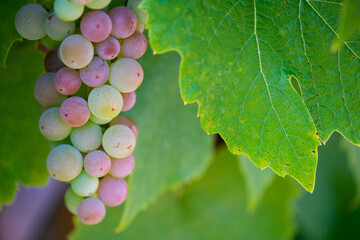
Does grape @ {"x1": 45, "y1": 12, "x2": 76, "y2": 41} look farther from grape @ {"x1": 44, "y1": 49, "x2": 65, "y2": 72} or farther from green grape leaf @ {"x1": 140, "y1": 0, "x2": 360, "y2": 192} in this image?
green grape leaf @ {"x1": 140, "y1": 0, "x2": 360, "y2": 192}

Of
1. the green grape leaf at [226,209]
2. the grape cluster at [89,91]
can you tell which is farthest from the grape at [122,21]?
the green grape leaf at [226,209]

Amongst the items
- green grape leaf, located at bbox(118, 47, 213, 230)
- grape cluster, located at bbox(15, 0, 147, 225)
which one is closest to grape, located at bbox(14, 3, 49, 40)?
grape cluster, located at bbox(15, 0, 147, 225)

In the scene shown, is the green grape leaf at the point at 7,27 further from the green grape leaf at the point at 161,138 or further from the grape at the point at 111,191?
the green grape leaf at the point at 161,138

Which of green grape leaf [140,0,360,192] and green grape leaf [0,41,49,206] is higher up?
green grape leaf [140,0,360,192]

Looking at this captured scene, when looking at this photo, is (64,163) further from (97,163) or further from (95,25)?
(95,25)

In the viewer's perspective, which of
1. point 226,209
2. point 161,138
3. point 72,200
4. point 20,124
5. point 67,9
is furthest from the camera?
point 226,209

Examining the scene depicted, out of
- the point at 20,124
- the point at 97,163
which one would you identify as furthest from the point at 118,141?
the point at 20,124
